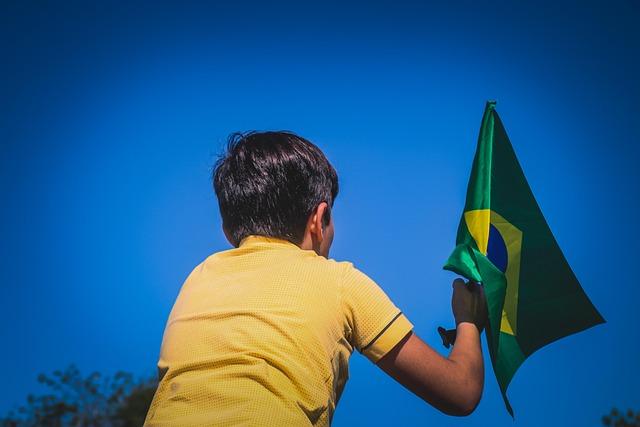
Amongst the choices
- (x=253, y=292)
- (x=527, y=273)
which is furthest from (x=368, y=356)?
(x=527, y=273)

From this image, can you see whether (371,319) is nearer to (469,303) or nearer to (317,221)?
(317,221)

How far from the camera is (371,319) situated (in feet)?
4.98

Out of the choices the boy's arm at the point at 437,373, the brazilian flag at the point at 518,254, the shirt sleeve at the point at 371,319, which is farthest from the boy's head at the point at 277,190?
the brazilian flag at the point at 518,254

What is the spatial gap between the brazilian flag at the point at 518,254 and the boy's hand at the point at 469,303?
256 millimetres

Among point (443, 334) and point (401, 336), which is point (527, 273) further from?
point (401, 336)

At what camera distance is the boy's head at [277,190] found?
70.8 inches

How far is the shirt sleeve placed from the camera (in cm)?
152

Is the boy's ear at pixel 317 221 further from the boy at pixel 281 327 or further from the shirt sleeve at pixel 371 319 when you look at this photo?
the shirt sleeve at pixel 371 319

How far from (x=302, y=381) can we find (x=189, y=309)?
1.34 ft

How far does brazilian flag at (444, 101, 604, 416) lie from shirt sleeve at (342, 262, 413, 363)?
80 cm

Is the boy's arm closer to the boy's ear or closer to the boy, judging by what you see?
the boy

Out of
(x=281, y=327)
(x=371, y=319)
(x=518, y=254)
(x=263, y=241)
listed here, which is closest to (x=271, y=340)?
(x=281, y=327)

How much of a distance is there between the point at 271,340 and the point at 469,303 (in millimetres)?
832

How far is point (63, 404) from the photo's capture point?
25922mm
